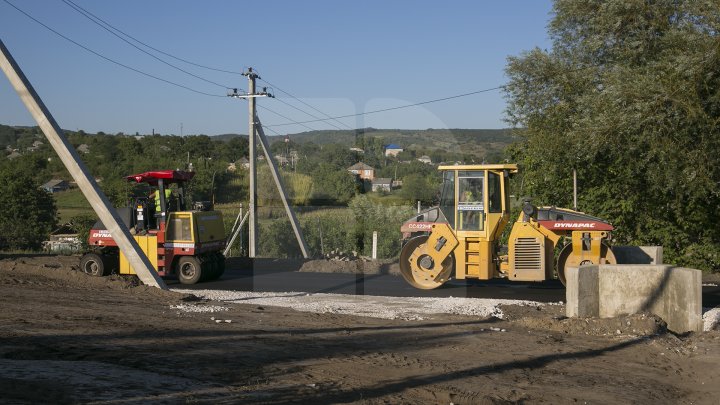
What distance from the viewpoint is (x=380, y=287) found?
17.9 meters

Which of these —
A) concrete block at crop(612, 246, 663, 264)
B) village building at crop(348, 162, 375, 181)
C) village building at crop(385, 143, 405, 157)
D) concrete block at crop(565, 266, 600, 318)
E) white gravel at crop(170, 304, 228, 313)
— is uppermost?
village building at crop(385, 143, 405, 157)

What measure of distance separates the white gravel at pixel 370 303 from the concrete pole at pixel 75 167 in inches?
53.4

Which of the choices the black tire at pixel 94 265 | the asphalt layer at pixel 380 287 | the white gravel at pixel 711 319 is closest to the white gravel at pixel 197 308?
the asphalt layer at pixel 380 287

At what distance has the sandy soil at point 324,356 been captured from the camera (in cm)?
749

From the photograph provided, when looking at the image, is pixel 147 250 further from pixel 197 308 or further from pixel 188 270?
pixel 197 308

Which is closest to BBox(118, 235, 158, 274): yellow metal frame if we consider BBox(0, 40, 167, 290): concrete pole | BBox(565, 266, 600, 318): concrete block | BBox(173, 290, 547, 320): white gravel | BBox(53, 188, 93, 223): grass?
BBox(173, 290, 547, 320): white gravel

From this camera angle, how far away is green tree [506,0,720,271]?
18172 millimetres

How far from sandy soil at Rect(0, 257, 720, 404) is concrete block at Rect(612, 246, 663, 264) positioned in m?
4.32

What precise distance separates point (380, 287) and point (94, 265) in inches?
264

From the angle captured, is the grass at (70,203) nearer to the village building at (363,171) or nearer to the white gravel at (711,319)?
the village building at (363,171)

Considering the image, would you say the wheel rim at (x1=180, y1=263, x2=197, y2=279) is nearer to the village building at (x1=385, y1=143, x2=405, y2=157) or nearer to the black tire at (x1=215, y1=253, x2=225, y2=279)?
the black tire at (x1=215, y1=253, x2=225, y2=279)

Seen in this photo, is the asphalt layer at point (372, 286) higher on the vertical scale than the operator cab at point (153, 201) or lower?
lower

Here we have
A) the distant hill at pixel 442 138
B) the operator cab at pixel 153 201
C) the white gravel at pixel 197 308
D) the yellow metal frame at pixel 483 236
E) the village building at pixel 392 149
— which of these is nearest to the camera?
the white gravel at pixel 197 308

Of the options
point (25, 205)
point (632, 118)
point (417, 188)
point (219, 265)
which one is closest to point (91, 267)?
point (219, 265)
